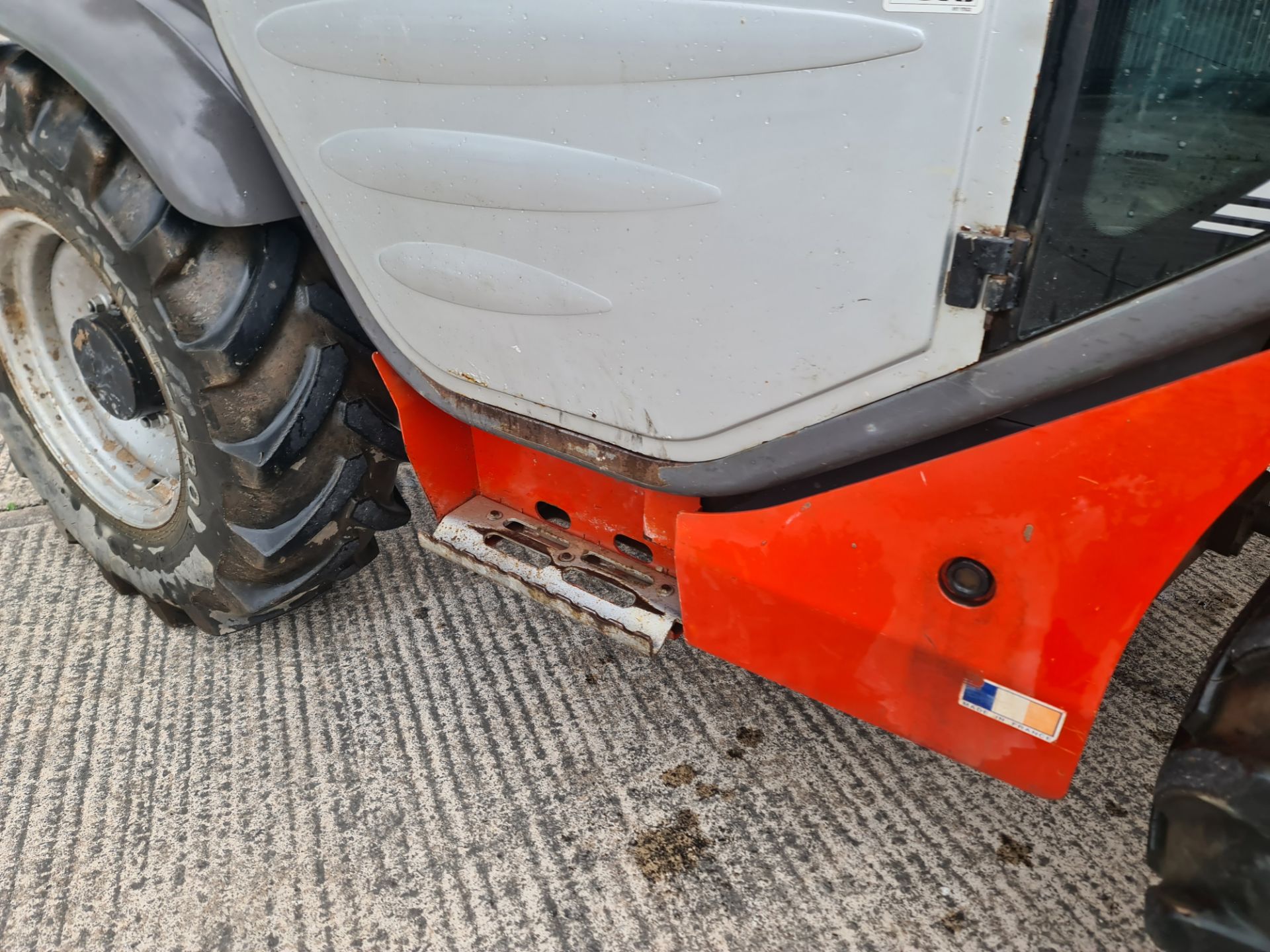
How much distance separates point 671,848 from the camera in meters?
1.15

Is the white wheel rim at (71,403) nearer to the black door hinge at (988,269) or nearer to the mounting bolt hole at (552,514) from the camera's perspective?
the mounting bolt hole at (552,514)

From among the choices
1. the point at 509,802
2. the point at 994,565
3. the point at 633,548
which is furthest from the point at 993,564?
the point at 509,802

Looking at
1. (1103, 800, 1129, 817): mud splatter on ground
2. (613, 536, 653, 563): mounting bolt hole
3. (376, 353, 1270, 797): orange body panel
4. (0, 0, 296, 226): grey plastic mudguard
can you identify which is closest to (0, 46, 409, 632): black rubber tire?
(0, 0, 296, 226): grey plastic mudguard

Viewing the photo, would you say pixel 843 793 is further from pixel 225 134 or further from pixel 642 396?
pixel 225 134

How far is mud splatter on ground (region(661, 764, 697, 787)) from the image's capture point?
1.25 m

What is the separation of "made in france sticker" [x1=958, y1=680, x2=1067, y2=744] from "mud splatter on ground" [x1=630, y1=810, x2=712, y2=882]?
45 centimetres

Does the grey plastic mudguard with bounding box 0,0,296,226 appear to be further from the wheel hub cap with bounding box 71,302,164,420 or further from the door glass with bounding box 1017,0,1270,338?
the door glass with bounding box 1017,0,1270,338

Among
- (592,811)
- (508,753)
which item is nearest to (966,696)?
(592,811)

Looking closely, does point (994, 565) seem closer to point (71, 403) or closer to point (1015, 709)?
point (1015, 709)

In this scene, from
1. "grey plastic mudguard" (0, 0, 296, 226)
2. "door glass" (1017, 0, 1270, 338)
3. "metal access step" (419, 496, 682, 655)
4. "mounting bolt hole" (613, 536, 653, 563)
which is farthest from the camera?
"mounting bolt hole" (613, 536, 653, 563)

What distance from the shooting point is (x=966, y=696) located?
2.88 feet

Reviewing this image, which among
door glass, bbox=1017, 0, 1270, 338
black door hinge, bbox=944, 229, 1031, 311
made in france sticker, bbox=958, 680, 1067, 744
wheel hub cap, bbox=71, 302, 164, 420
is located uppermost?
door glass, bbox=1017, 0, 1270, 338

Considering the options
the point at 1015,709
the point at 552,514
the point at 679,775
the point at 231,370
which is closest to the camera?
the point at 1015,709

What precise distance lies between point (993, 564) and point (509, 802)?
0.77m
